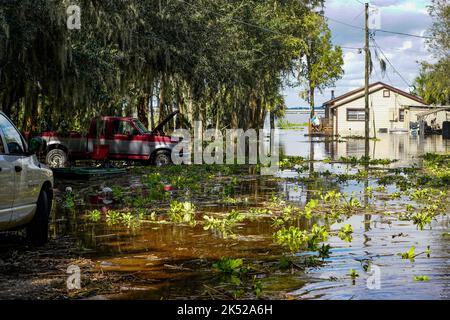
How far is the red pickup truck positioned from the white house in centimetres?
5476

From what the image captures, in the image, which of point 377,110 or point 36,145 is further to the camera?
point 377,110

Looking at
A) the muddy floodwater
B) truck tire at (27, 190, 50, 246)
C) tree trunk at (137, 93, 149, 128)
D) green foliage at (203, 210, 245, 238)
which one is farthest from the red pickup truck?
truck tire at (27, 190, 50, 246)

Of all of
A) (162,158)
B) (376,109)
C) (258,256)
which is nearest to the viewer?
(258,256)

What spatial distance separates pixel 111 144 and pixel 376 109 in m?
58.7

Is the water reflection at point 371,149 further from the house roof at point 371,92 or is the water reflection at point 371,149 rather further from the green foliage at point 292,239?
the house roof at point 371,92

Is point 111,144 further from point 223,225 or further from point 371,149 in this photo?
point 371,149

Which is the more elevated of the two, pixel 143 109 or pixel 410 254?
pixel 143 109

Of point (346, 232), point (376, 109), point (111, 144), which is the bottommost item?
point (346, 232)

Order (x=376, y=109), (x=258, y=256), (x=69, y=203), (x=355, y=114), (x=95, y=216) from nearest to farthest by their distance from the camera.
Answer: (x=258, y=256) → (x=95, y=216) → (x=69, y=203) → (x=376, y=109) → (x=355, y=114)

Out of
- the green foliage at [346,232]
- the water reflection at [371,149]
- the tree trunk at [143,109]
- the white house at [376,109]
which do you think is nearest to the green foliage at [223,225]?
the green foliage at [346,232]

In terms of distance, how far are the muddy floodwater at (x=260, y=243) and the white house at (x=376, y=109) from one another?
63074 millimetres

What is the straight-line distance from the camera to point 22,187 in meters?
9.36

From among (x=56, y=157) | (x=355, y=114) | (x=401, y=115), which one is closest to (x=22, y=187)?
(x=56, y=157)

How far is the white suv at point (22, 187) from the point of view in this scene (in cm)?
892
